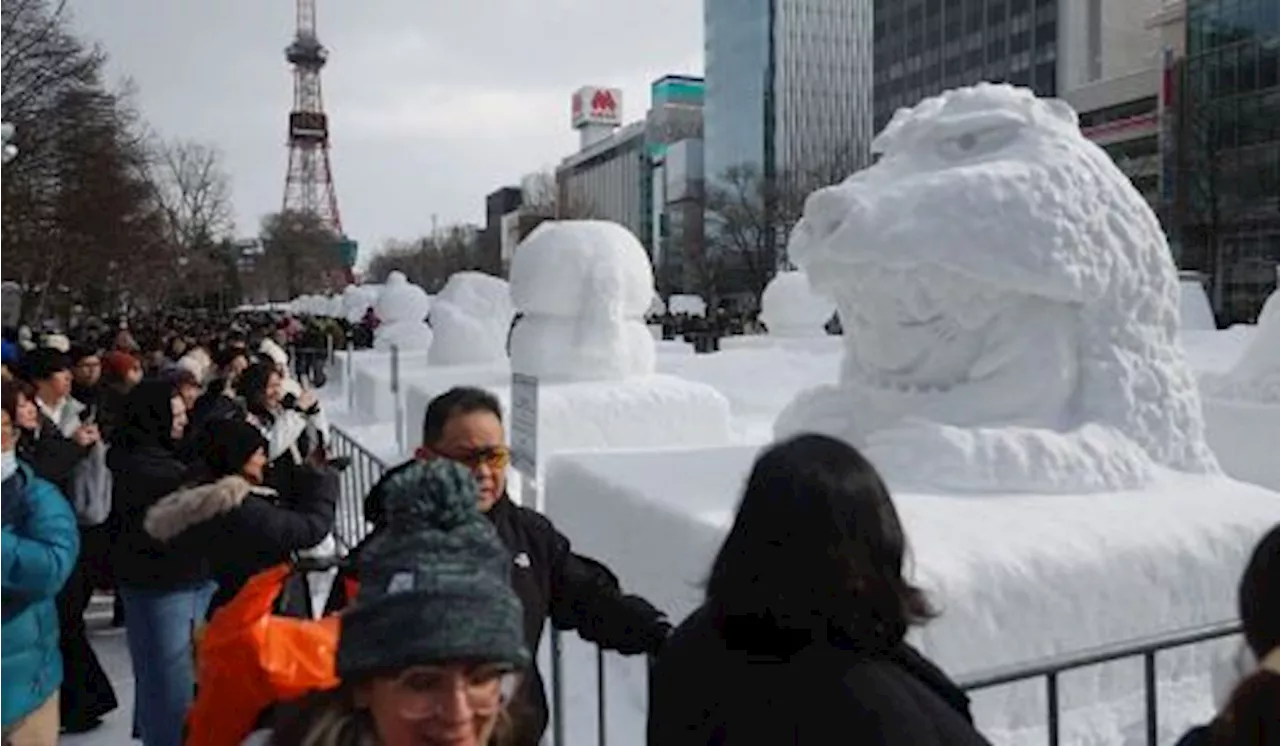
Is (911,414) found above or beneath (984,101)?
beneath

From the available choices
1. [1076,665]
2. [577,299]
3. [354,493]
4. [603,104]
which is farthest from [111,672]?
[603,104]

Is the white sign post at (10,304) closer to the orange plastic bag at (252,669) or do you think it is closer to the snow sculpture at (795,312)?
the snow sculpture at (795,312)

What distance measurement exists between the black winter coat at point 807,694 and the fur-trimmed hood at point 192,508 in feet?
6.35

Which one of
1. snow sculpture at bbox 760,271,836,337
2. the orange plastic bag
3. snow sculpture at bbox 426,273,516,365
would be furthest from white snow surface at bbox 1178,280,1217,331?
the orange plastic bag

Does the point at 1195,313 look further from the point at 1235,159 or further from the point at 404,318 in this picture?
the point at 1235,159

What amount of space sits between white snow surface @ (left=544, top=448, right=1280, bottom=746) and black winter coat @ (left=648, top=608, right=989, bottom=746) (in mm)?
2168

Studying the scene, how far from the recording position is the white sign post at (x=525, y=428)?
233 inches

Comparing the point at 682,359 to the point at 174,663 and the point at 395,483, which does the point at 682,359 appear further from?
the point at 395,483

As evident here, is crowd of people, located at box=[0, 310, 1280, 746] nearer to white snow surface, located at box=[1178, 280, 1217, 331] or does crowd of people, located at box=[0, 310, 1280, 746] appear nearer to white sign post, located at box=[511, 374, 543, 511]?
white sign post, located at box=[511, 374, 543, 511]

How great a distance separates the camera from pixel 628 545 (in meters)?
5.33

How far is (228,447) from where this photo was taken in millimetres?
3660

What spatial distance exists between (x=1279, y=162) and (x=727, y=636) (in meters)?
42.2

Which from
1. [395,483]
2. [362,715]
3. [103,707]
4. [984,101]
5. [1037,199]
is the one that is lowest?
[103,707]

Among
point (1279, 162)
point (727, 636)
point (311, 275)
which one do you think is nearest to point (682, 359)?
point (727, 636)
